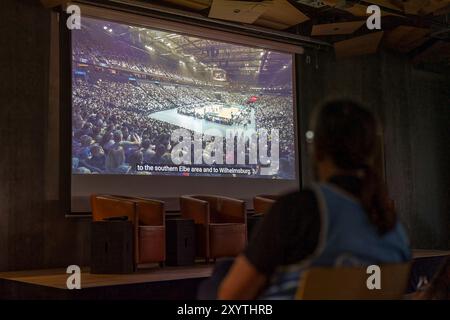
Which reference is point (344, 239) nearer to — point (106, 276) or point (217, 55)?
point (106, 276)

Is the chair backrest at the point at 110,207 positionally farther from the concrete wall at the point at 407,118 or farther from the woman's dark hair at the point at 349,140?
the woman's dark hair at the point at 349,140

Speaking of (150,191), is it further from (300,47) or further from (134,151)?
(300,47)

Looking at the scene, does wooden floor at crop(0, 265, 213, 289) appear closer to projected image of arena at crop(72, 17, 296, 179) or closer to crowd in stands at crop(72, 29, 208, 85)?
projected image of arena at crop(72, 17, 296, 179)

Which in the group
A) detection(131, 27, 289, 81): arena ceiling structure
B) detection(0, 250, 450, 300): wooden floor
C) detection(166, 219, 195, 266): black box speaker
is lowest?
detection(0, 250, 450, 300): wooden floor

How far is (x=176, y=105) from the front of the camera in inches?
251

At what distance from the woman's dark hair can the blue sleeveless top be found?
49 millimetres

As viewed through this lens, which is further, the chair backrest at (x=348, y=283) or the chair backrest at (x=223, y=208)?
the chair backrest at (x=223, y=208)

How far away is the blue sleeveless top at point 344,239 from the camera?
101 centimetres

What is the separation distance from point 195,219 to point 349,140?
4.74 m

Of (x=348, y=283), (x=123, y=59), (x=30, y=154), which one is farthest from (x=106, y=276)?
(x=348, y=283)

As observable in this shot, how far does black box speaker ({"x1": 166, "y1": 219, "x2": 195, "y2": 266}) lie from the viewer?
5484 millimetres

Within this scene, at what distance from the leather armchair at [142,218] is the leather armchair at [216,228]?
0.49m

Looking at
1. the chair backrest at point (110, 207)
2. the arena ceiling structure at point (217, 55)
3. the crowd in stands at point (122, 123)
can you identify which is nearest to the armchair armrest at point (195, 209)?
the crowd in stands at point (122, 123)

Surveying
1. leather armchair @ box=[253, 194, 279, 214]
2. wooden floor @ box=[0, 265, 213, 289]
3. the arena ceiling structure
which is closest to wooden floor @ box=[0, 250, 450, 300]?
wooden floor @ box=[0, 265, 213, 289]
